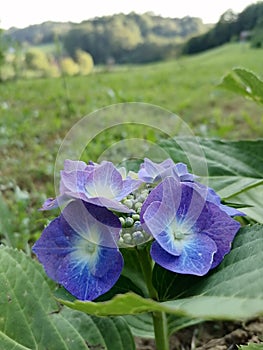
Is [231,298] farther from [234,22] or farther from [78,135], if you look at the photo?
[234,22]

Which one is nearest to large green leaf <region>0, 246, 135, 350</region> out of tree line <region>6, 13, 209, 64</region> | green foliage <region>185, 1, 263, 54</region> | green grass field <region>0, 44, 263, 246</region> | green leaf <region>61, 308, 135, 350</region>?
green leaf <region>61, 308, 135, 350</region>

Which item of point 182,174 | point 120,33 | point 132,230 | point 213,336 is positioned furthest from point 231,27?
point 132,230

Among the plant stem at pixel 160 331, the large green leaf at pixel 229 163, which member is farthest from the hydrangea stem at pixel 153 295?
the large green leaf at pixel 229 163

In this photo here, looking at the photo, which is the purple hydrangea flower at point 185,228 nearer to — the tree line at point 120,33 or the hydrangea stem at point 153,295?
the hydrangea stem at point 153,295

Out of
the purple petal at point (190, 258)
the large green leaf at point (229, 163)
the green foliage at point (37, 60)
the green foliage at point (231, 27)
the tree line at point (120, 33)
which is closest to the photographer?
the purple petal at point (190, 258)

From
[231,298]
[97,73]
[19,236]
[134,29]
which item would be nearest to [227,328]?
[19,236]

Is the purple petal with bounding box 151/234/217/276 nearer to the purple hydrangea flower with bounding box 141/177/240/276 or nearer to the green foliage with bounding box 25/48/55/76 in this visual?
the purple hydrangea flower with bounding box 141/177/240/276

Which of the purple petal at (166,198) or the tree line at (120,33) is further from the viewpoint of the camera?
the tree line at (120,33)
